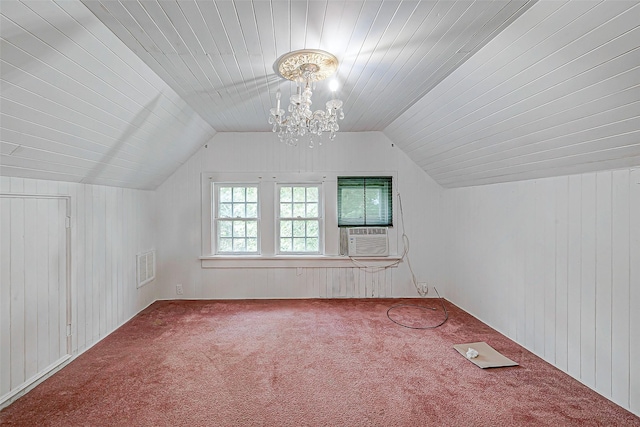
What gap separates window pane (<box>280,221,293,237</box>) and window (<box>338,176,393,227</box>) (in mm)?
683

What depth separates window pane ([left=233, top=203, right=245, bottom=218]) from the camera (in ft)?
13.1

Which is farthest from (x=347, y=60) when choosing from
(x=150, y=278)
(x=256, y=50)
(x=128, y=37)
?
(x=150, y=278)

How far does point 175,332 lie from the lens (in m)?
2.94

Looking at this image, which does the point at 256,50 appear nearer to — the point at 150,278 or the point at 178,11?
the point at 178,11

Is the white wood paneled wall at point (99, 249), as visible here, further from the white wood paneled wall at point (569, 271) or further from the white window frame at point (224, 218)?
the white wood paneled wall at point (569, 271)

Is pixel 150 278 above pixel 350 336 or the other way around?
above

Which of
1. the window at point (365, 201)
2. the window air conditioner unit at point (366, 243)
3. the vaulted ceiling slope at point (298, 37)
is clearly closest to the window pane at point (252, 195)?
the window at point (365, 201)

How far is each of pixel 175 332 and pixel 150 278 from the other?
3.62 ft

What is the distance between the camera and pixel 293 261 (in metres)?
3.91

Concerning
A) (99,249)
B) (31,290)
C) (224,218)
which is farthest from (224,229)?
(31,290)

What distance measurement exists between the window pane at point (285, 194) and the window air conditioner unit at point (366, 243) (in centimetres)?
94

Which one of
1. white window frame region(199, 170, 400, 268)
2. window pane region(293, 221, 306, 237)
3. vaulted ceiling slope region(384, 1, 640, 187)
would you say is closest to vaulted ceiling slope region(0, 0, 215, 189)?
white window frame region(199, 170, 400, 268)

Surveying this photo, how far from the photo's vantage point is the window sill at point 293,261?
12.7 feet

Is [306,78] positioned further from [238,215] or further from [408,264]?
[408,264]
